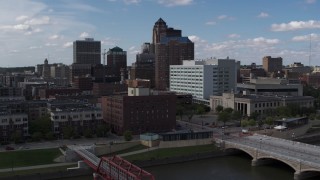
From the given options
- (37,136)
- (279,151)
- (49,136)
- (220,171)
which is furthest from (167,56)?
(220,171)

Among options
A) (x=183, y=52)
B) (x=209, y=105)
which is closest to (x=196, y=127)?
(x=209, y=105)

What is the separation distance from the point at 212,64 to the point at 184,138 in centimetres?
6701

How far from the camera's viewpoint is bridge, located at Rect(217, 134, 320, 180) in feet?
158

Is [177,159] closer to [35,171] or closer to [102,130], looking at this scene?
[102,130]

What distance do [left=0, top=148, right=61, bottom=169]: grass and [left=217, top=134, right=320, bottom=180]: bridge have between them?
75.0 ft

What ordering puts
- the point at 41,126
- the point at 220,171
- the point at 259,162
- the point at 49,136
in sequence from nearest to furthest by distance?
the point at 220,171 → the point at 259,162 → the point at 49,136 → the point at 41,126

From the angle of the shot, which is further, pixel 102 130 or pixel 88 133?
pixel 102 130

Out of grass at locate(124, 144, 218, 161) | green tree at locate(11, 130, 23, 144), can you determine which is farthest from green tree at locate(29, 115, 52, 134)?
grass at locate(124, 144, 218, 161)

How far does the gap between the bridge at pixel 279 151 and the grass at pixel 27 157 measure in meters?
22.9

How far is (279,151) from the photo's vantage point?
53.9m

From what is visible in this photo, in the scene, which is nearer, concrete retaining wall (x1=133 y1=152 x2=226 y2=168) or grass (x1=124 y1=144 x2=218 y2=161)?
concrete retaining wall (x1=133 y1=152 x2=226 y2=168)

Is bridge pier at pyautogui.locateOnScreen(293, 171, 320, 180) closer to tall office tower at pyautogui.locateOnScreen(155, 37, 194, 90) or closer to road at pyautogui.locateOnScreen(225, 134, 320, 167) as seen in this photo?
road at pyautogui.locateOnScreen(225, 134, 320, 167)

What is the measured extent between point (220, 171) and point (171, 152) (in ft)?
29.1

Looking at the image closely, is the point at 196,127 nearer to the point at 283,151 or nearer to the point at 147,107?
the point at 147,107
